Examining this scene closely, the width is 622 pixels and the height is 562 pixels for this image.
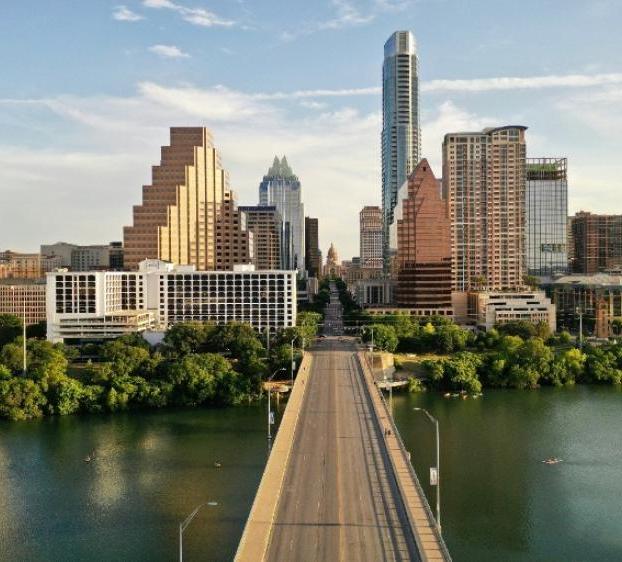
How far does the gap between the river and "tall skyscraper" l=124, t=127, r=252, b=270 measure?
85.3 metres

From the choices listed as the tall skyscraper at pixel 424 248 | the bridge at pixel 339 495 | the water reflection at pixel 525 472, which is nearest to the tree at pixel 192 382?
the bridge at pixel 339 495

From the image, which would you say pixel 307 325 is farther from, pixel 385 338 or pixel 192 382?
pixel 192 382

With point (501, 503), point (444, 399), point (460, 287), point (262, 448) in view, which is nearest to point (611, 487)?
point (501, 503)

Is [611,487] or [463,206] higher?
[463,206]

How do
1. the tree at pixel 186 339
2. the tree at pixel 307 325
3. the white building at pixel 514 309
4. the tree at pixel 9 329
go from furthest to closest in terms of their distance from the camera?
the white building at pixel 514 309
the tree at pixel 9 329
the tree at pixel 307 325
the tree at pixel 186 339

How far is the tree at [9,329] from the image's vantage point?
129 meters

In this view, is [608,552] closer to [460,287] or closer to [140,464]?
[140,464]

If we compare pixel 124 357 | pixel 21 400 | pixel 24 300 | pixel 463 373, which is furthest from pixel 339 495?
pixel 24 300

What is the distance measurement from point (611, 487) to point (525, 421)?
2307 cm

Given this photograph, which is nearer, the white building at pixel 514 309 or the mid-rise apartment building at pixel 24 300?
the white building at pixel 514 309

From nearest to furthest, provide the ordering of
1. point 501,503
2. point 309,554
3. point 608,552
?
point 309,554 → point 608,552 → point 501,503

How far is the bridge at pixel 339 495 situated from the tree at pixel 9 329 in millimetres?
76055

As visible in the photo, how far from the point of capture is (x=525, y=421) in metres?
79.1

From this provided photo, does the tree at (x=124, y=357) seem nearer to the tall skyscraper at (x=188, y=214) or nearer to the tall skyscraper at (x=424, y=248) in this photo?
the tall skyscraper at (x=188, y=214)
